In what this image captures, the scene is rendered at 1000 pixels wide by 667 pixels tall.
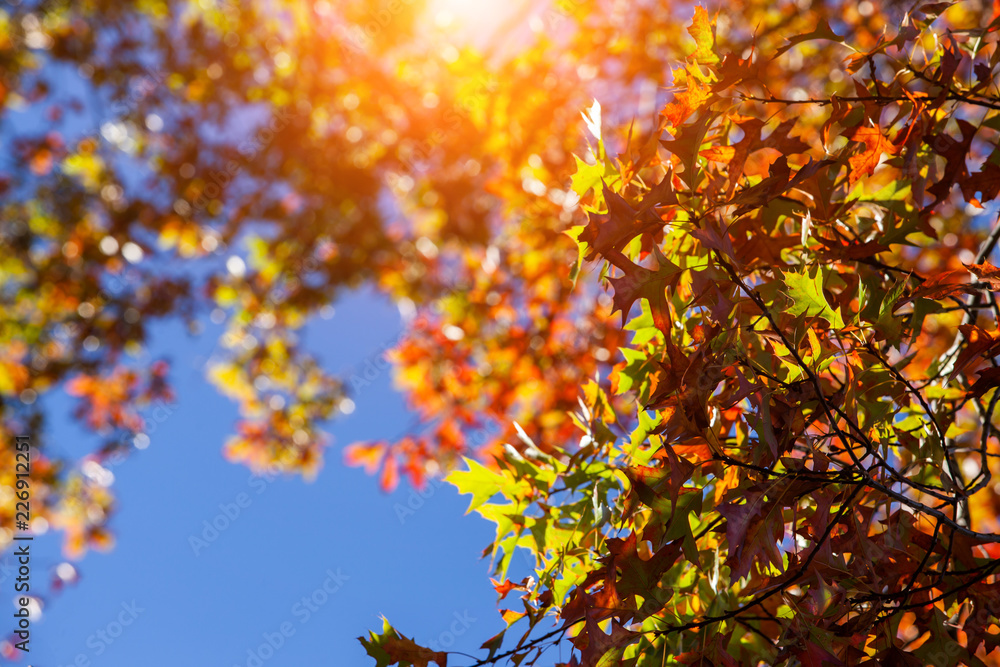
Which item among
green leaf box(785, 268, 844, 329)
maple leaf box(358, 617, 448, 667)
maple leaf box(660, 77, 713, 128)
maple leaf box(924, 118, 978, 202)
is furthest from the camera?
maple leaf box(924, 118, 978, 202)


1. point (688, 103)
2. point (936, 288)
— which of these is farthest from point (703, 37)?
point (936, 288)

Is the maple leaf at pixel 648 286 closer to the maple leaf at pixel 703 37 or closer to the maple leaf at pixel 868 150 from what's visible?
the maple leaf at pixel 703 37

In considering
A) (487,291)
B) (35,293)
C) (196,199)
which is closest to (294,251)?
(196,199)


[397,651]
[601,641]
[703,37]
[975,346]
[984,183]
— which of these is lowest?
[601,641]

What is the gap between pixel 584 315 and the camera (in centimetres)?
451

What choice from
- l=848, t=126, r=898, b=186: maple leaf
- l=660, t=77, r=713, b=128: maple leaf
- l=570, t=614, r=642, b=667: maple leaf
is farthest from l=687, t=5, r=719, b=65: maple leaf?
l=570, t=614, r=642, b=667: maple leaf

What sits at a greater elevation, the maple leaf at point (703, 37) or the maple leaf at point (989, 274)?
the maple leaf at point (703, 37)

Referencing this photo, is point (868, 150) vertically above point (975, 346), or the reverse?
point (868, 150)

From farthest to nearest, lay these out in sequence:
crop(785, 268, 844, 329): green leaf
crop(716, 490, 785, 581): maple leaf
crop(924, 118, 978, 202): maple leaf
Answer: crop(924, 118, 978, 202): maple leaf → crop(785, 268, 844, 329): green leaf → crop(716, 490, 785, 581): maple leaf

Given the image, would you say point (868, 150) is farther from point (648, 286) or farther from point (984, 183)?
point (648, 286)

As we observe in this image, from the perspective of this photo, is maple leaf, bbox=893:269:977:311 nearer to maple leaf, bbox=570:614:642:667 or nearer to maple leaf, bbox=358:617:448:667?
maple leaf, bbox=570:614:642:667

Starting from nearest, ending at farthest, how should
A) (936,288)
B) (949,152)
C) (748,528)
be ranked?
(748,528) < (936,288) < (949,152)

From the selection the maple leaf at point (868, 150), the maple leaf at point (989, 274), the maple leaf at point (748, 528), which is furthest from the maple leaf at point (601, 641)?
the maple leaf at point (868, 150)

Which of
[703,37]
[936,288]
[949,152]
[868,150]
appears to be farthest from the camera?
[949,152]
